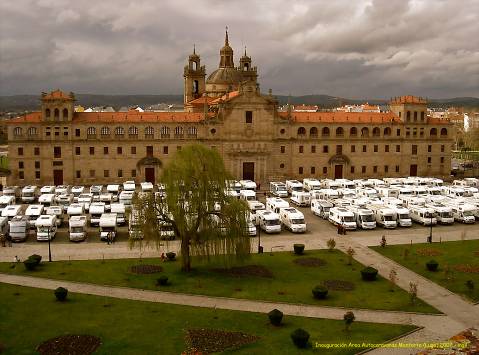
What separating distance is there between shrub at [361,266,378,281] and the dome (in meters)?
61.7

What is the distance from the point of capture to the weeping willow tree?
35.2m

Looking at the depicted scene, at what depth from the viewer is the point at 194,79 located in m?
95.7

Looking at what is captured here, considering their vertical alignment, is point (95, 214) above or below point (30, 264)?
above

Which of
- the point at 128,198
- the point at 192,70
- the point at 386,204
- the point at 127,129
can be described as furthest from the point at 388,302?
the point at 192,70

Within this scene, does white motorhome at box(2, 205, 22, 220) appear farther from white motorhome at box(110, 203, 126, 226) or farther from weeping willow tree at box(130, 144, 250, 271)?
weeping willow tree at box(130, 144, 250, 271)

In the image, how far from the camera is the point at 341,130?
79625 mm

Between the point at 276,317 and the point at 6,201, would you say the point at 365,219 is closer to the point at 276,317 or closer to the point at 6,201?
the point at 276,317

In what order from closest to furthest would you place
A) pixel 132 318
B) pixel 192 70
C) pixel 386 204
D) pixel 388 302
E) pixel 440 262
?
1. pixel 132 318
2. pixel 388 302
3. pixel 440 262
4. pixel 386 204
5. pixel 192 70

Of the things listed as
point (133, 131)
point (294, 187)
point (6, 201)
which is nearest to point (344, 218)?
point (294, 187)

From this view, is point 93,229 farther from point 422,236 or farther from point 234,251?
point 422,236

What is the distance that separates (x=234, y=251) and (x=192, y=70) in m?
A: 65.8

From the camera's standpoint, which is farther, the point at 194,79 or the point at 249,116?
the point at 194,79

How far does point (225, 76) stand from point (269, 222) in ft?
162

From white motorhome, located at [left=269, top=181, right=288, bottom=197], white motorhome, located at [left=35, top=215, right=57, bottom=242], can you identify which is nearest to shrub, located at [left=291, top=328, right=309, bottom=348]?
white motorhome, located at [left=35, top=215, right=57, bottom=242]
